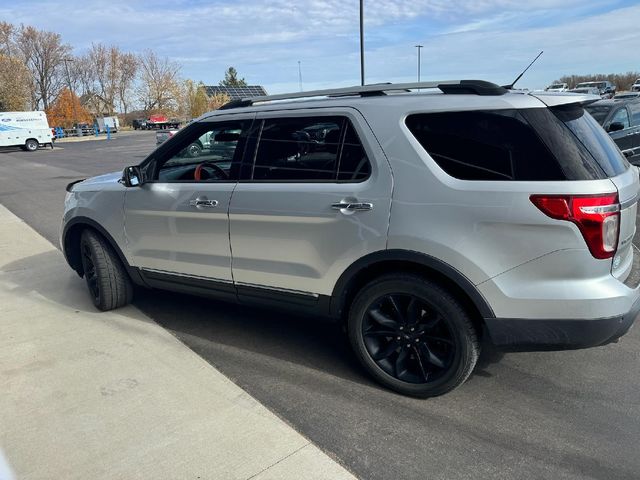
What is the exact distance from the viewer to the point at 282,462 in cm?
252

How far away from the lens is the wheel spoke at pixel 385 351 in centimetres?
313

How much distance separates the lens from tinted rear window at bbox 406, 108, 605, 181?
2541 mm

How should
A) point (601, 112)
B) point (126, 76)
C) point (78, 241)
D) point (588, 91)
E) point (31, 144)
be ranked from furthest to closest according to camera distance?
point (126, 76), point (31, 144), point (588, 91), point (601, 112), point (78, 241)

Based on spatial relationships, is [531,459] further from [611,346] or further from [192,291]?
[192,291]

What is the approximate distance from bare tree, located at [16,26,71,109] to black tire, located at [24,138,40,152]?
1592 inches

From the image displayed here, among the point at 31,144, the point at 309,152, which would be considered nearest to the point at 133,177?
the point at 309,152

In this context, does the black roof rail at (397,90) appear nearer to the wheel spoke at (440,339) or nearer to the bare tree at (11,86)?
the wheel spoke at (440,339)

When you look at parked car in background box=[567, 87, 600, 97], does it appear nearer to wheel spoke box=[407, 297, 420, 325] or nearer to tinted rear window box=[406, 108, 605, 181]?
tinted rear window box=[406, 108, 605, 181]

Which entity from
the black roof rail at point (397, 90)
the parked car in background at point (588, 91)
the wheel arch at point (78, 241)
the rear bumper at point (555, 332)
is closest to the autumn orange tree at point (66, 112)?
the parked car in background at point (588, 91)

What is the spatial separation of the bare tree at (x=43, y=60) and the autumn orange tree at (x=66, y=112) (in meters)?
3.40

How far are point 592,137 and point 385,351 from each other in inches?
67.9

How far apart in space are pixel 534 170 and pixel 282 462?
76.5 inches

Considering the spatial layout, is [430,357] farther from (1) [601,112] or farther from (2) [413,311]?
(1) [601,112]

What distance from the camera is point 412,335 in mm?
3025
